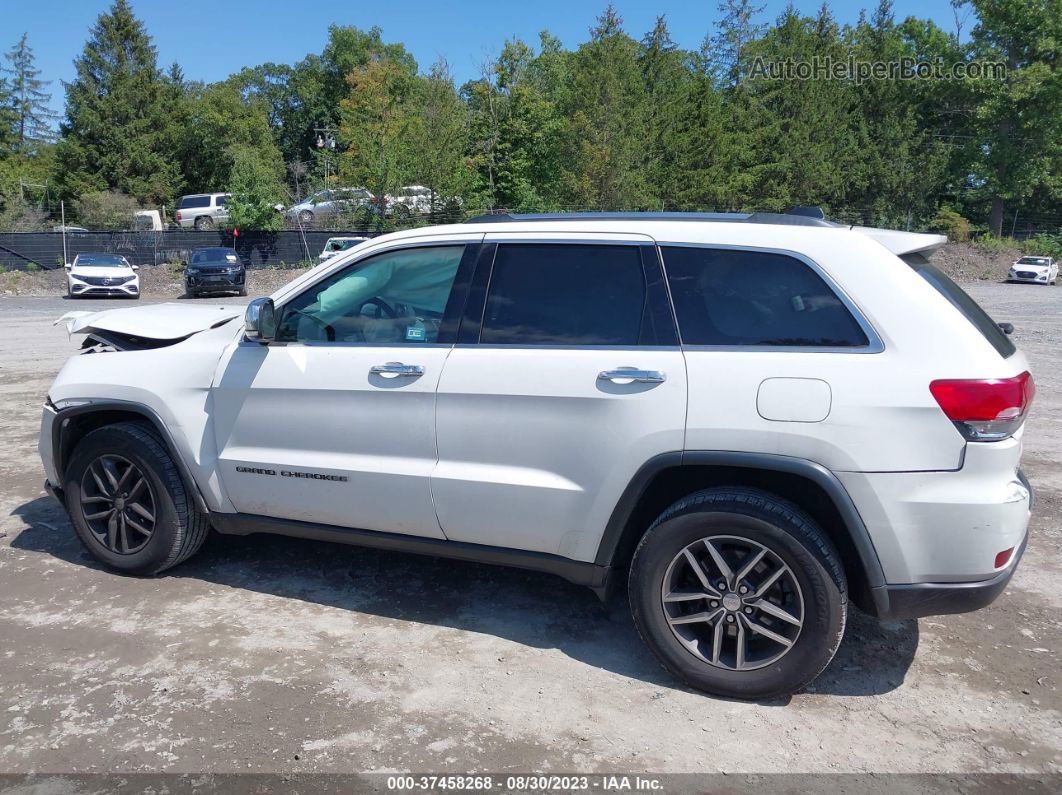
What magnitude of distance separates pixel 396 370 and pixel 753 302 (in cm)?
156

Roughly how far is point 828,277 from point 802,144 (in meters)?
46.8

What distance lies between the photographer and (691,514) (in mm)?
3299

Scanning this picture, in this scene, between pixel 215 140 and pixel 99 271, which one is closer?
pixel 99 271

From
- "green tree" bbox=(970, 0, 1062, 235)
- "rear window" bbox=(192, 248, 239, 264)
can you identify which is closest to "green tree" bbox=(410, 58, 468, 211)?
"rear window" bbox=(192, 248, 239, 264)

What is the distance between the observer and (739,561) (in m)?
3.33

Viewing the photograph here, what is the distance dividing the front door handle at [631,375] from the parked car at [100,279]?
25202mm

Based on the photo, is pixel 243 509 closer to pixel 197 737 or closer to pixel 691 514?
pixel 197 737

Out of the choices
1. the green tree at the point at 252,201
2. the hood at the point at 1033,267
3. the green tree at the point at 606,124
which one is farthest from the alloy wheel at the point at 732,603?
the hood at the point at 1033,267

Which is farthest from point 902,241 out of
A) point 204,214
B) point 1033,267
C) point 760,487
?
point 204,214

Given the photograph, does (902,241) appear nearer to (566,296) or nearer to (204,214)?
(566,296)

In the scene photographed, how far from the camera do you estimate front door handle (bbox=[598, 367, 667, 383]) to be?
3.33 m

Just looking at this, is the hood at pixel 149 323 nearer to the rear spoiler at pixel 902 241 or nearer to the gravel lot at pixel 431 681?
the gravel lot at pixel 431 681

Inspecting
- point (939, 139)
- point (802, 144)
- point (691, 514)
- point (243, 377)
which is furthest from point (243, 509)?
point (939, 139)

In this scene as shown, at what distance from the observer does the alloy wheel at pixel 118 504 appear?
173 inches
